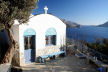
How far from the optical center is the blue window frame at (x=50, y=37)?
28.4 feet

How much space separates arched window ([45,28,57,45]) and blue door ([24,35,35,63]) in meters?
1.59

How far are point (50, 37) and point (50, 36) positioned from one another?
0.11 m

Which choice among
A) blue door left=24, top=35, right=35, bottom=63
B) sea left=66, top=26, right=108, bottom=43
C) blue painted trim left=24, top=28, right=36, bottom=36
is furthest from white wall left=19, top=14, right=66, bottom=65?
sea left=66, top=26, right=108, bottom=43

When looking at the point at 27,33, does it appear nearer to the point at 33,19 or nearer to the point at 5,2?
the point at 33,19

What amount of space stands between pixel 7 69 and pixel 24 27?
11.2 ft

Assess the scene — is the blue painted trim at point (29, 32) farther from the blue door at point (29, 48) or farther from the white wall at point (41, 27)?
the blue door at point (29, 48)

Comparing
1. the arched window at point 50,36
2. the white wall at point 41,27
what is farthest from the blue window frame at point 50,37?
the white wall at point 41,27

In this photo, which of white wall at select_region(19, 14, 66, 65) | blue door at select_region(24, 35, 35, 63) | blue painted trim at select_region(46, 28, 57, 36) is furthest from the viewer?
blue painted trim at select_region(46, 28, 57, 36)

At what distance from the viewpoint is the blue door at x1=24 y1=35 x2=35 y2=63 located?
7.54 metres

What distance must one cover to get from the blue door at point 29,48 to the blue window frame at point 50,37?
1.60 m

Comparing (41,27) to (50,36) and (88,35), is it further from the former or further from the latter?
(88,35)

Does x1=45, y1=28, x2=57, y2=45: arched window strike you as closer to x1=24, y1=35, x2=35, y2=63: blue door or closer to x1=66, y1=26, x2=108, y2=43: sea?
x1=24, y1=35, x2=35, y2=63: blue door

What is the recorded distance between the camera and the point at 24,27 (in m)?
7.05

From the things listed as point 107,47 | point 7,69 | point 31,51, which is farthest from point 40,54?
point 107,47
